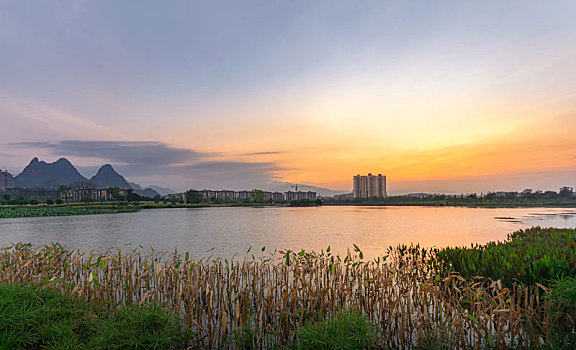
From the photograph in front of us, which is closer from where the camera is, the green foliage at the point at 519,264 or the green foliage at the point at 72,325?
the green foliage at the point at 72,325

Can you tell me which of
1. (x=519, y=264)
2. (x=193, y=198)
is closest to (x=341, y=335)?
(x=519, y=264)

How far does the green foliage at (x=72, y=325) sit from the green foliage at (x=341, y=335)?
8.88 feet

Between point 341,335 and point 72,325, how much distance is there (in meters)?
5.14

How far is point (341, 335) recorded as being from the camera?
5.51 m

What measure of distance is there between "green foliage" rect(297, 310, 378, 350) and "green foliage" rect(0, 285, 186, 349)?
271 centimetres

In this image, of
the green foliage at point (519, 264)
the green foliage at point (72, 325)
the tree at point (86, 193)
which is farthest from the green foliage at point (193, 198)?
the green foliage at point (72, 325)

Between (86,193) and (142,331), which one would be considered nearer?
(142,331)

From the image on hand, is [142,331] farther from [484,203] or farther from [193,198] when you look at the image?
[193,198]

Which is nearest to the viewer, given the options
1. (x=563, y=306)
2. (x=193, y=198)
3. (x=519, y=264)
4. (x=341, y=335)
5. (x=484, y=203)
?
(x=341, y=335)

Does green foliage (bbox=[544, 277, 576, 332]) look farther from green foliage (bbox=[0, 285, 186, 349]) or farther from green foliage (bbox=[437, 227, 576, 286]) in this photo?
green foliage (bbox=[0, 285, 186, 349])

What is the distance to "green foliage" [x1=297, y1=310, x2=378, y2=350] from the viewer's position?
538cm

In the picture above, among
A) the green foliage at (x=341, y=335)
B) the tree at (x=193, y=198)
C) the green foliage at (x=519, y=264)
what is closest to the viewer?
the green foliage at (x=341, y=335)

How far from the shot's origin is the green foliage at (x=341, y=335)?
5375mm

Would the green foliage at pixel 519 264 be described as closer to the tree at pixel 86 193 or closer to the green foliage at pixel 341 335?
the green foliage at pixel 341 335
